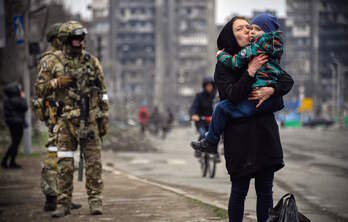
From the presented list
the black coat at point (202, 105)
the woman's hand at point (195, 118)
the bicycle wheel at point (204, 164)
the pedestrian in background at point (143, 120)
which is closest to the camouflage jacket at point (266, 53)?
the woman's hand at point (195, 118)

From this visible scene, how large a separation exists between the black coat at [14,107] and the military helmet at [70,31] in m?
7.65

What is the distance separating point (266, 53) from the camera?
5320 millimetres

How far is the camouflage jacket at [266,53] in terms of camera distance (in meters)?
5.30

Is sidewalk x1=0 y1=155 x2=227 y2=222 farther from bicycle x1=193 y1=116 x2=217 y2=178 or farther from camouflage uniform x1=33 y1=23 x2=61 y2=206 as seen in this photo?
bicycle x1=193 y1=116 x2=217 y2=178

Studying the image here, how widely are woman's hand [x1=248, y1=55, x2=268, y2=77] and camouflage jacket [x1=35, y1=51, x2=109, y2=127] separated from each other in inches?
106

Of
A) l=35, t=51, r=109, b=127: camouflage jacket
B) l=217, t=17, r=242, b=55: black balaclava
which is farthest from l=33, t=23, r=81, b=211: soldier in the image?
l=217, t=17, r=242, b=55: black balaclava

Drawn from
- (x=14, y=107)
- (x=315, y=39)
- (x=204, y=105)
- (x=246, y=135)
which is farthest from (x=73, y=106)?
(x=315, y=39)

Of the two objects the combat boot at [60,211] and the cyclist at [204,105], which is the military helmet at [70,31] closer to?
the combat boot at [60,211]

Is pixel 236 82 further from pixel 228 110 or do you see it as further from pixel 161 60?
pixel 161 60

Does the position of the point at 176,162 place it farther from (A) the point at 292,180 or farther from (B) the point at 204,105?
(A) the point at 292,180

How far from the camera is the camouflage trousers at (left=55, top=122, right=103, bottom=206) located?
7562 millimetres

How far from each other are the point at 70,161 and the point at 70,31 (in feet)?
4.25

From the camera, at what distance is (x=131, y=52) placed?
477 ft

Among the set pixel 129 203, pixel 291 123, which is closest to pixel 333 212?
pixel 129 203
